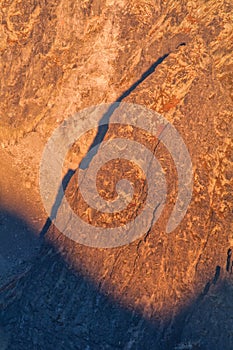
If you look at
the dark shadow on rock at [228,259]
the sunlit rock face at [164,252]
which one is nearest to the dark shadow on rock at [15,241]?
the sunlit rock face at [164,252]

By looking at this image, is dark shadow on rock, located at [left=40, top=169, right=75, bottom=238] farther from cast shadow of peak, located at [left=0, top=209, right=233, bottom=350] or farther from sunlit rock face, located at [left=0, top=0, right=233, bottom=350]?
cast shadow of peak, located at [left=0, top=209, right=233, bottom=350]

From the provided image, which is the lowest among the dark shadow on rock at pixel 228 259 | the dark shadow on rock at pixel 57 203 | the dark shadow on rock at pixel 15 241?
the dark shadow on rock at pixel 15 241

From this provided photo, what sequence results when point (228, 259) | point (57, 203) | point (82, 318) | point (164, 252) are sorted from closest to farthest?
point (228, 259) → point (164, 252) → point (82, 318) → point (57, 203)

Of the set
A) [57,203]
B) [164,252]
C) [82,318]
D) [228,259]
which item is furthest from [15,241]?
[228,259]

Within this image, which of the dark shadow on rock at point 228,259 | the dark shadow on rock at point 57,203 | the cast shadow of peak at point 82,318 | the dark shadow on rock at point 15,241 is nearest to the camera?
the cast shadow of peak at point 82,318

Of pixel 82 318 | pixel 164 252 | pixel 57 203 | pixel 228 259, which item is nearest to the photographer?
pixel 228 259

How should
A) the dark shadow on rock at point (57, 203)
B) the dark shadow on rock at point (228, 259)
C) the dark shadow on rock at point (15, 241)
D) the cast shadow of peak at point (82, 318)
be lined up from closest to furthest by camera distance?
the cast shadow of peak at point (82, 318) → the dark shadow on rock at point (228, 259) → the dark shadow on rock at point (15, 241) → the dark shadow on rock at point (57, 203)

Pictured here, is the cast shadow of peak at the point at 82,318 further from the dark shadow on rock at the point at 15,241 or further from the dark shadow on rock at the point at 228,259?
the dark shadow on rock at the point at 15,241

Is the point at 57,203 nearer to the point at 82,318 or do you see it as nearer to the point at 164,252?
the point at 82,318

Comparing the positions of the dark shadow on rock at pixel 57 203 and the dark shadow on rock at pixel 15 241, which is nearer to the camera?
the dark shadow on rock at pixel 15 241

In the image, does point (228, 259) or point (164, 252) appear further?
point (164, 252)

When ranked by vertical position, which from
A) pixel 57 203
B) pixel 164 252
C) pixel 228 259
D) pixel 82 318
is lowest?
pixel 82 318

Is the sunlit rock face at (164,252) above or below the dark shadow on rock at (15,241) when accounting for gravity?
above

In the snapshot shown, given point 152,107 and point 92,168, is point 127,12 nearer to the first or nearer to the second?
point 152,107
